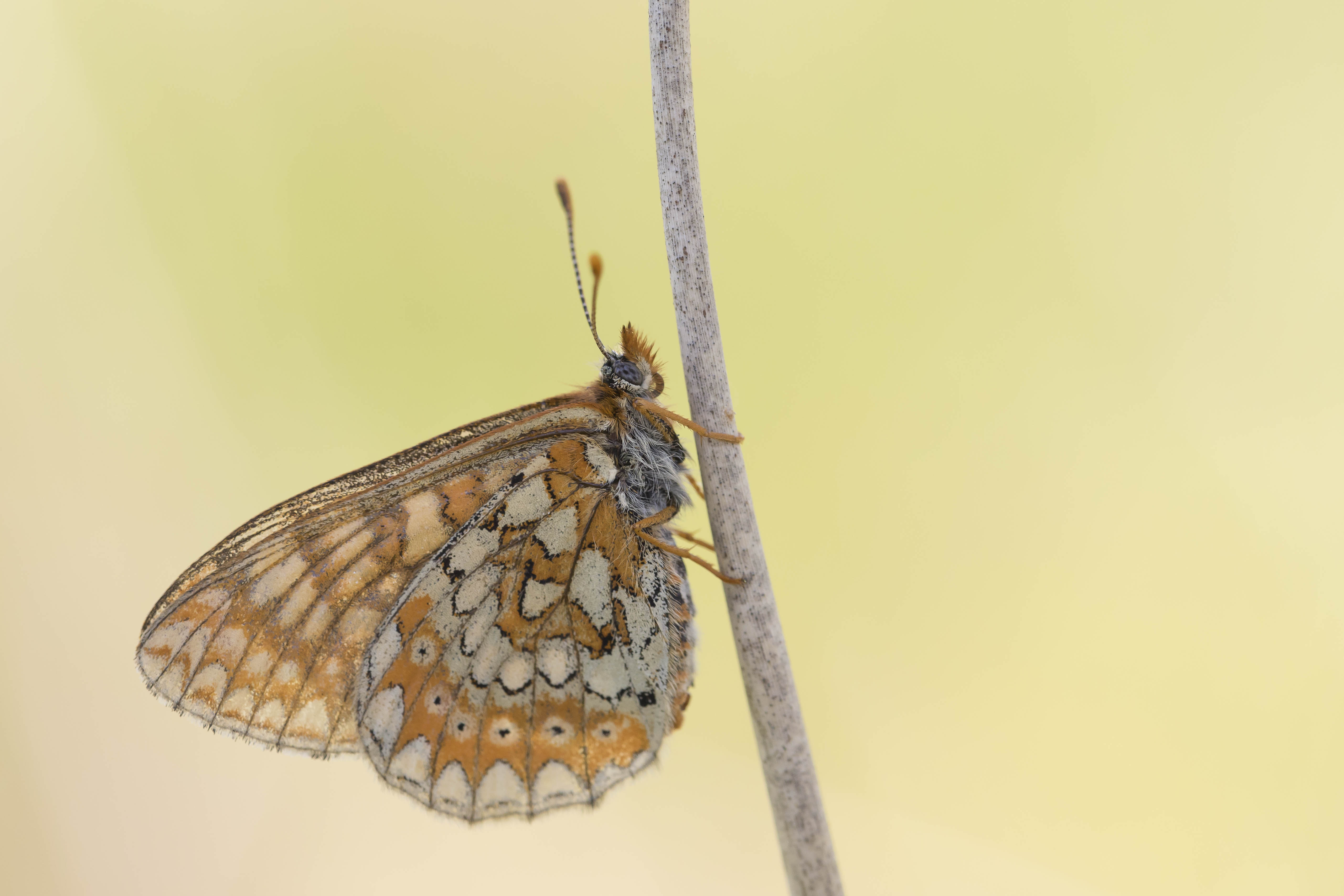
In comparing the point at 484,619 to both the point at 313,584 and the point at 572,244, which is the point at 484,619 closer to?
the point at 313,584

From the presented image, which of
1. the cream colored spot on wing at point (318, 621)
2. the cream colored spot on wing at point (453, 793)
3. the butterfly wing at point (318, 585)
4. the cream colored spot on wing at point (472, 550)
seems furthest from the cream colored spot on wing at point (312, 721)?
the cream colored spot on wing at point (472, 550)

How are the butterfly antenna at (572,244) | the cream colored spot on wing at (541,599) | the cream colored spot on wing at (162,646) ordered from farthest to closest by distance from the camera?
the cream colored spot on wing at (541,599) → the cream colored spot on wing at (162,646) → the butterfly antenna at (572,244)

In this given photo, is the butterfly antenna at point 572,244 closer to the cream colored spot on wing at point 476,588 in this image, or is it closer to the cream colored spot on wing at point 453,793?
the cream colored spot on wing at point 476,588

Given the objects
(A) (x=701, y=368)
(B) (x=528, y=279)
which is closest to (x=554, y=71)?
(B) (x=528, y=279)

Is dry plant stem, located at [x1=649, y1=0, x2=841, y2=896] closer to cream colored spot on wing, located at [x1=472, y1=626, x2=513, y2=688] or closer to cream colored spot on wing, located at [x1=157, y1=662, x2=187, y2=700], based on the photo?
cream colored spot on wing, located at [x1=472, y1=626, x2=513, y2=688]

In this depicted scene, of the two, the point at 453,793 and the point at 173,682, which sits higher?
the point at 173,682

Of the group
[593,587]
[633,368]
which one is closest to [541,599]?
[593,587]

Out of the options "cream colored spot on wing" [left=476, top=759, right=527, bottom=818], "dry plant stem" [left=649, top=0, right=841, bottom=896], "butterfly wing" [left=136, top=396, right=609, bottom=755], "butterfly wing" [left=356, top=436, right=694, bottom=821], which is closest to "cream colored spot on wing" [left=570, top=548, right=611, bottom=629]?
"butterfly wing" [left=356, top=436, right=694, bottom=821]
